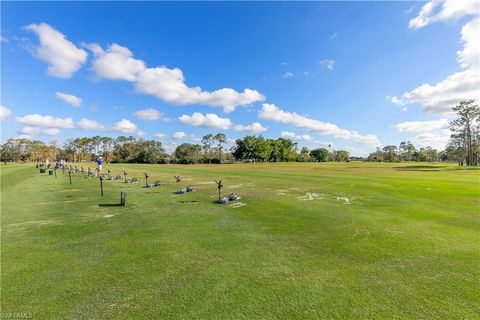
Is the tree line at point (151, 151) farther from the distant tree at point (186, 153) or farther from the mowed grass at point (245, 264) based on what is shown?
the mowed grass at point (245, 264)

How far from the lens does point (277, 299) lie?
4.88 meters

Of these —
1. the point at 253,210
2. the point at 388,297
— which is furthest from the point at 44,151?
the point at 388,297

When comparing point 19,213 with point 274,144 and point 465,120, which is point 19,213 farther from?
point 274,144

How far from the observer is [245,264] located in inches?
254

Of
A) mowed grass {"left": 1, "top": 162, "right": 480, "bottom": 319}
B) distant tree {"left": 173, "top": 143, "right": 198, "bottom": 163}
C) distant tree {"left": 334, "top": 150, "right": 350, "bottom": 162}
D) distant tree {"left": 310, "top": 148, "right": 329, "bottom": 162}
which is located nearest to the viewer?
mowed grass {"left": 1, "top": 162, "right": 480, "bottom": 319}

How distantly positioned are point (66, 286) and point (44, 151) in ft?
504

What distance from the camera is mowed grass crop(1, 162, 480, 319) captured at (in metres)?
4.66

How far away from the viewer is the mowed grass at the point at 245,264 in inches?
184

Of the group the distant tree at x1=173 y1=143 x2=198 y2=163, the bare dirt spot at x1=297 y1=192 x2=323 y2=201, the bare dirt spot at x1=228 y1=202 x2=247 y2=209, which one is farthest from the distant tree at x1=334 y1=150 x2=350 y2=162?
the bare dirt spot at x1=228 y1=202 x2=247 y2=209

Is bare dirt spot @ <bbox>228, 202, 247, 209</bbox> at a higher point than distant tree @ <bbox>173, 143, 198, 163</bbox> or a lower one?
lower

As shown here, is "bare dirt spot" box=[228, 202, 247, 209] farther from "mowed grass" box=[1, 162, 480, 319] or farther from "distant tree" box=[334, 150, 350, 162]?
"distant tree" box=[334, 150, 350, 162]

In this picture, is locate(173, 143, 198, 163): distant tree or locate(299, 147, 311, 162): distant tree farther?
locate(299, 147, 311, 162): distant tree

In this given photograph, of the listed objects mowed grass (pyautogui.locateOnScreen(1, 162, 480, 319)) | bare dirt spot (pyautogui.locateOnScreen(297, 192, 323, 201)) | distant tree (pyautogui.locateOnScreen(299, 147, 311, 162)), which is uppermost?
distant tree (pyautogui.locateOnScreen(299, 147, 311, 162))

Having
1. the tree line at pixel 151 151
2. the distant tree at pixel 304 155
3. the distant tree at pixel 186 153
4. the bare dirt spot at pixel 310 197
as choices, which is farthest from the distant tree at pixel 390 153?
the bare dirt spot at pixel 310 197
